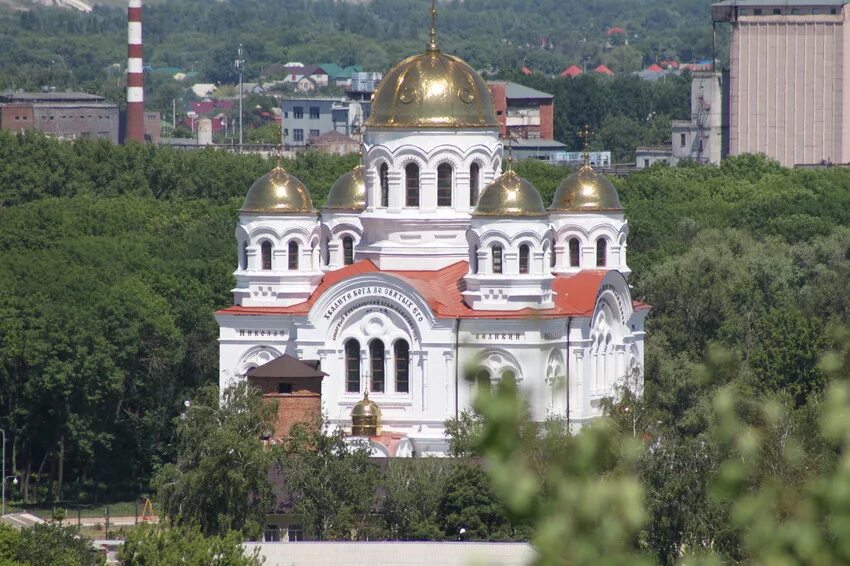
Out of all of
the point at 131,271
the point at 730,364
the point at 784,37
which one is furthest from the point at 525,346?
the point at 784,37

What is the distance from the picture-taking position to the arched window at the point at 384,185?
46.7m

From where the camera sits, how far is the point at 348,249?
4919 centimetres

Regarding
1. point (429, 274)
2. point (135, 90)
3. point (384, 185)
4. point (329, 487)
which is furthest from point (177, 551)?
point (135, 90)

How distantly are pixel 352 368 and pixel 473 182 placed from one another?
3.82 metres

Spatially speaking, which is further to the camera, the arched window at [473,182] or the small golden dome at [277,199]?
the arched window at [473,182]

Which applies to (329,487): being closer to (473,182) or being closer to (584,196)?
(473,182)

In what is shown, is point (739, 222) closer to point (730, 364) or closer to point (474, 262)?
point (474, 262)

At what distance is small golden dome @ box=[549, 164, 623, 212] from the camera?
159ft

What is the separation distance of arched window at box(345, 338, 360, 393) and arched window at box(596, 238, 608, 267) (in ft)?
18.0

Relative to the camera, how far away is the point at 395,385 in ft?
148

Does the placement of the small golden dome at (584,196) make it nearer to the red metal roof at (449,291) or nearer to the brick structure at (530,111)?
the red metal roof at (449,291)

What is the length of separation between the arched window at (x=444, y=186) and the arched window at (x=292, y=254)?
2.44m

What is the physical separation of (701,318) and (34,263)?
13696mm

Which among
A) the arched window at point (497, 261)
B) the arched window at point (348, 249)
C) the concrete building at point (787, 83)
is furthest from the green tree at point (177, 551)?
the concrete building at point (787, 83)
